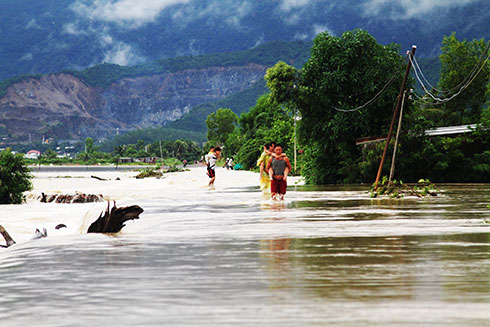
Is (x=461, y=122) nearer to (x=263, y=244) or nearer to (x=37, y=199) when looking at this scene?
(x=37, y=199)

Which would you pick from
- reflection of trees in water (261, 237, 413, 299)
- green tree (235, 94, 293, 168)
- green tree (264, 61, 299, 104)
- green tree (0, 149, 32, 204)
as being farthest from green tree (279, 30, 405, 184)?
reflection of trees in water (261, 237, 413, 299)

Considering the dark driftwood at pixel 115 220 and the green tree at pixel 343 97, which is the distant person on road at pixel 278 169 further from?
the green tree at pixel 343 97

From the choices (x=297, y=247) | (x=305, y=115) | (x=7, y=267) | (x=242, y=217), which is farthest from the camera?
(x=305, y=115)

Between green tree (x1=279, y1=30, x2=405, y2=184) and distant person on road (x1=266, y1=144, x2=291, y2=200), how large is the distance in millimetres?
15089

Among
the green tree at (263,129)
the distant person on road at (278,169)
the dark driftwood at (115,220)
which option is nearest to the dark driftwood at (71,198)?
the distant person on road at (278,169)

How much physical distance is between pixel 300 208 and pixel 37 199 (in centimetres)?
1340

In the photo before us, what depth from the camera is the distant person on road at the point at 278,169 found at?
53.7 feet

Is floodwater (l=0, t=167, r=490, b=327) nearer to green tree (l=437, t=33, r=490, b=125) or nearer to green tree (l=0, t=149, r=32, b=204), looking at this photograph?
green tree (l=0, t=149, r=32, b=204)

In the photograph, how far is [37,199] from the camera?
80.5 feet

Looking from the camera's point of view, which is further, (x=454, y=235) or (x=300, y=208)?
(x=300, y=208)

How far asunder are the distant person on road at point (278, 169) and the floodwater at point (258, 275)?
5.42 metres

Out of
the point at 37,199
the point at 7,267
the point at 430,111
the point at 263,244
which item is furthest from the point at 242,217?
the point at 430,111

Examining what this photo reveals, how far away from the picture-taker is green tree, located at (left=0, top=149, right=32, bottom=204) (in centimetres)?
2198

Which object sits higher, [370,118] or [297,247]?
[370,118]
